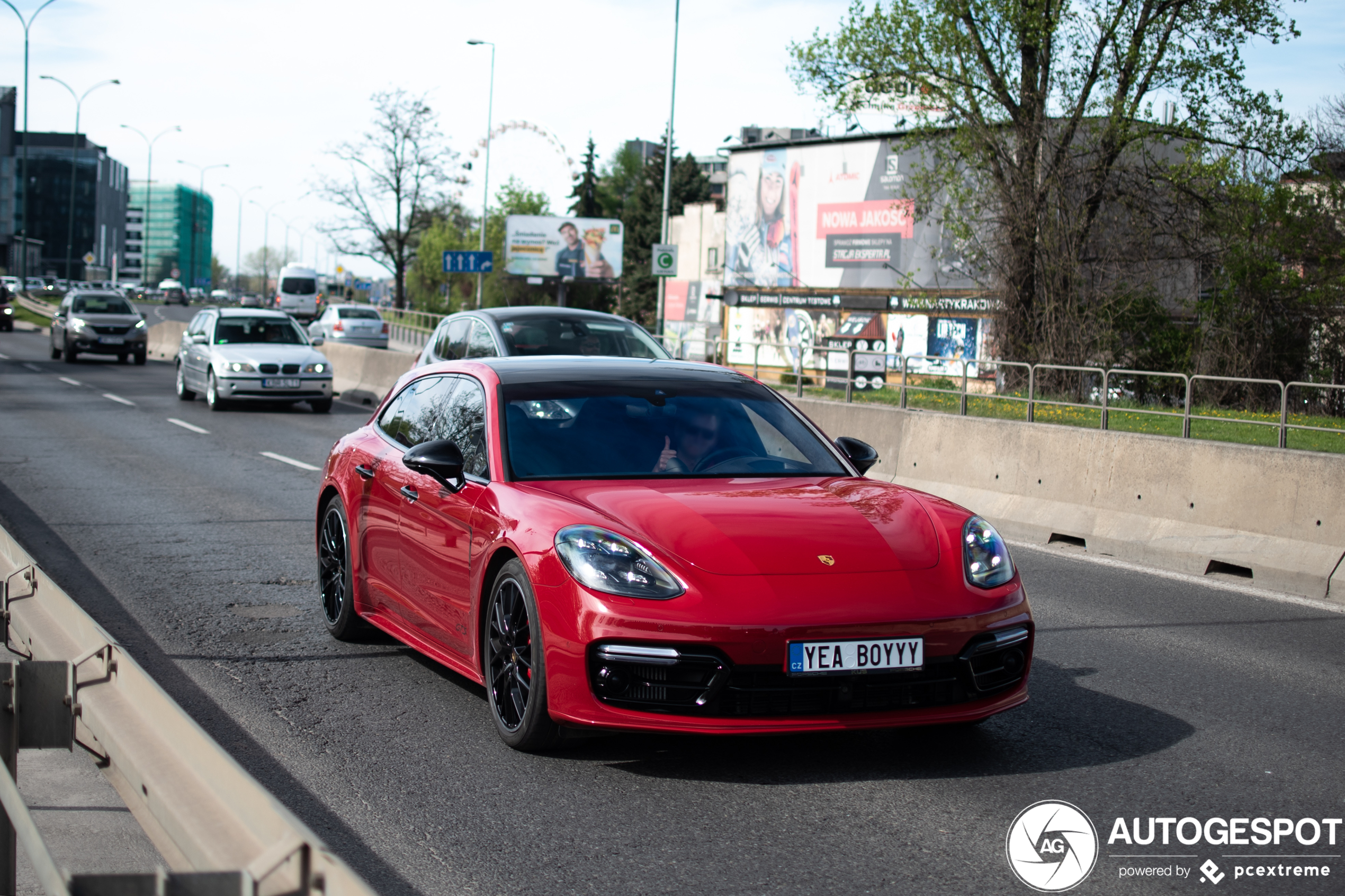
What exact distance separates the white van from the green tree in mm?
54799

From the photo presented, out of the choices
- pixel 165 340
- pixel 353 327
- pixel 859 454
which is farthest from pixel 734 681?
pixel 353 327

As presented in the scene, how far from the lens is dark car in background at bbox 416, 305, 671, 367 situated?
13992 mm

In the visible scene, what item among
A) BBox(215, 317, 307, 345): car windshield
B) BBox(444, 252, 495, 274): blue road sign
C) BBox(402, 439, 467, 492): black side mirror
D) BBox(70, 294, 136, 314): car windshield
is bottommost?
BBox(402, 439, 467, 492): black side mirror

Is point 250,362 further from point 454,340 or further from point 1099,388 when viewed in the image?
point 1099,388

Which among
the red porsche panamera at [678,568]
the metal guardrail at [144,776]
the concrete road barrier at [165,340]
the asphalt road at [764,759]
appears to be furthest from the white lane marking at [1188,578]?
the concrete road barrier at [165,340]

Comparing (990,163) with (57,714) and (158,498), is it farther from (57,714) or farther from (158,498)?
(57,714)

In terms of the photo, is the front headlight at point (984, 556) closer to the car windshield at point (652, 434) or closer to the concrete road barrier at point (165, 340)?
the car windshield at point (652, 434)

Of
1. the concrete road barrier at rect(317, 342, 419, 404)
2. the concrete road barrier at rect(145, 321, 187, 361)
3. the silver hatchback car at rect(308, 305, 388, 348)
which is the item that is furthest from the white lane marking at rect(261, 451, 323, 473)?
the silver hatchback car at rect(308, 305, 388, 348)

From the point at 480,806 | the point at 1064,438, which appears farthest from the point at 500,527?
the point at 1064,438

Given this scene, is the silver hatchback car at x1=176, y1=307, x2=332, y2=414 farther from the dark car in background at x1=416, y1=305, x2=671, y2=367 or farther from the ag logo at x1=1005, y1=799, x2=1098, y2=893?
the ag logo at x1=1005, y1=799, x2=1098, y2=893

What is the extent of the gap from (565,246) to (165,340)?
142ft

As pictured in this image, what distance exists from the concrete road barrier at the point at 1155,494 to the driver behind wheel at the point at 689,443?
523 cm

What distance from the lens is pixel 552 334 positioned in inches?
558

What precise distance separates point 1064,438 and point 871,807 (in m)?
7.60
